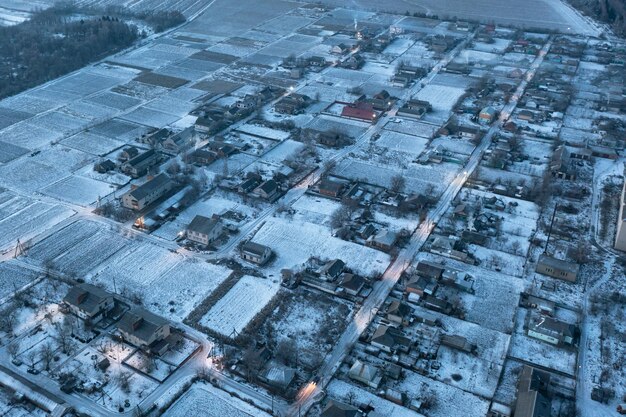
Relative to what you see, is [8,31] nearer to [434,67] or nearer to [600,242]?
[434,67]

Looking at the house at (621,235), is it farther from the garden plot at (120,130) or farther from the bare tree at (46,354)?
the garden plot at (120,130)

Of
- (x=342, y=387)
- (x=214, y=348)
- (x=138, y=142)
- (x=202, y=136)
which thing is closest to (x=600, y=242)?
(x=342, y=387)

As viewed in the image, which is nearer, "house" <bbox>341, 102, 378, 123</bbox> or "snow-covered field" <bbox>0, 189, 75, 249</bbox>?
"snow-covered field" <bbox>0, 189, 75, 249</bbox>

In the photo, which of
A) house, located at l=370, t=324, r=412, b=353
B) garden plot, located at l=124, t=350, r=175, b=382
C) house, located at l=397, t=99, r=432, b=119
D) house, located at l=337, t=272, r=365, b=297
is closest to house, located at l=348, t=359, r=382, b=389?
house, located at l=370, t=324, r=412, b=353

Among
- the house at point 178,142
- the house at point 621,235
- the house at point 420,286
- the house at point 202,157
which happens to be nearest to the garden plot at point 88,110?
the house at point 178,142

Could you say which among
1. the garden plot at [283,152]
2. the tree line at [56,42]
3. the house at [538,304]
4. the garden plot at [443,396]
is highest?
the tree line at [56,42]

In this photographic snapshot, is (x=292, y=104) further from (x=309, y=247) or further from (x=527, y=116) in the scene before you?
(x=527, y=116)

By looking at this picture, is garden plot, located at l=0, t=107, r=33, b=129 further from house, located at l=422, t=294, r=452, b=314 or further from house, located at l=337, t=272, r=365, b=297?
house, located at l=422, t=294, r=452, b=314
